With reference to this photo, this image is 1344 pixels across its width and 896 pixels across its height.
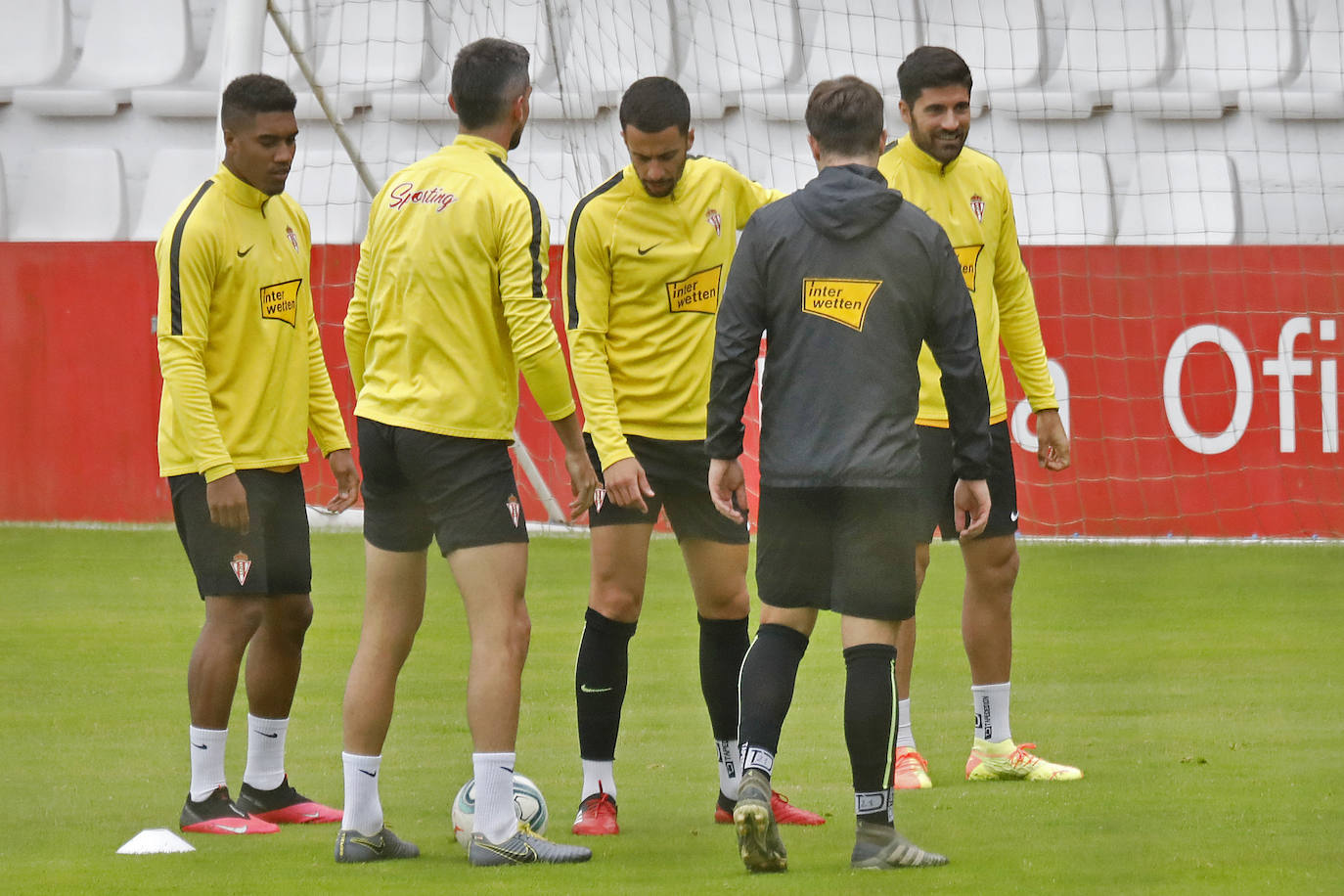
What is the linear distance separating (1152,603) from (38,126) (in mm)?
12398

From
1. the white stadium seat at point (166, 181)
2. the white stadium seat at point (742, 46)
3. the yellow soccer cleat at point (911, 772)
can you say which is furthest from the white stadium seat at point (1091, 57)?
the yellow soccer cleat at point (911, 772)

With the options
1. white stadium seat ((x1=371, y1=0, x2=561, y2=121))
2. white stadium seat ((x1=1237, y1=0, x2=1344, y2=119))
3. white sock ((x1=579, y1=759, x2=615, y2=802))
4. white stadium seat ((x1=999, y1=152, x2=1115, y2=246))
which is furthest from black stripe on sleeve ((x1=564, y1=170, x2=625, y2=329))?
white stadium seat ((x1=1237, y1=0, x2=1344, y2=119))

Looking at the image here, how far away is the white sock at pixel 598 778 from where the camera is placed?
15.0ft

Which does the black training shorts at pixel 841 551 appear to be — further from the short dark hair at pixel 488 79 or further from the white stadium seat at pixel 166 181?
the white stadium seat at pixel 166 181

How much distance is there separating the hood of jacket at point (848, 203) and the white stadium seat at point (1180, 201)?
10031 millimetres

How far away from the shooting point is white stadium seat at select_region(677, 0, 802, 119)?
583 inches

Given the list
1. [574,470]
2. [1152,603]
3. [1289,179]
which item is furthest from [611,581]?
[1289,179]

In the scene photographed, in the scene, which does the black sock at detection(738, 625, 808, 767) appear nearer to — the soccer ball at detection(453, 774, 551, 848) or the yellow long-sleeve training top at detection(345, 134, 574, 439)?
the soccer ball at detection(453, 774, 551, 848)

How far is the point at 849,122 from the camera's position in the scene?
405 centimetres

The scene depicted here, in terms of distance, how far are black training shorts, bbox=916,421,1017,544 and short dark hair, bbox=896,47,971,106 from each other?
0.97 metres

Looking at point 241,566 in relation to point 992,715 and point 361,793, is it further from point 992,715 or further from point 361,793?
point 992,715

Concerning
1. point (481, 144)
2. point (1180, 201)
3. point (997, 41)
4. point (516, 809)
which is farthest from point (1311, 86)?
point (516, 809)

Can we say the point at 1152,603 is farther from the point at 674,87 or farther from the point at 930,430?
the point at 674,87

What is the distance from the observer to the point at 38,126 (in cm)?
1712
